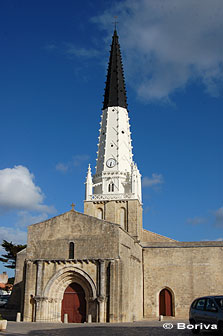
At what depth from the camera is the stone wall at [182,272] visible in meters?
34.1

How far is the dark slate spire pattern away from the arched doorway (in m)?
→ 20.5

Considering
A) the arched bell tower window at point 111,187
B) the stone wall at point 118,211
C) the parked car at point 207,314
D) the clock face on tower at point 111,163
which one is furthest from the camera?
the clock face on tower at point 111,163

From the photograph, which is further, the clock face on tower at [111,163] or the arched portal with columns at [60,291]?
the clock face on tower at [111,163]

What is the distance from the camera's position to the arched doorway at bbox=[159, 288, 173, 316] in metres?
34.4

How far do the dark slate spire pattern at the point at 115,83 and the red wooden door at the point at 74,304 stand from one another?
2228cm

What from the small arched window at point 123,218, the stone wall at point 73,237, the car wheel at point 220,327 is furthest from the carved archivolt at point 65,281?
the car wheel at point 220,327

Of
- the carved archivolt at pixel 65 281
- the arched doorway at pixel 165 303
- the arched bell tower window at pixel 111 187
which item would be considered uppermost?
the arched bell tower window at pixel 111 187

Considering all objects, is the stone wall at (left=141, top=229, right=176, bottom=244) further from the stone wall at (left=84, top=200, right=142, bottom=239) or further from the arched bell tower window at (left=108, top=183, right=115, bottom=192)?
the arched bell tower window at (left=108, top=183, right=115, bottom=192)

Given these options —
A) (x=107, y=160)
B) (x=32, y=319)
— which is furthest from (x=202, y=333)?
(x=107, y=160)

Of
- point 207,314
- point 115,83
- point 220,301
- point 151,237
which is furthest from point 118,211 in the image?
point 220,301

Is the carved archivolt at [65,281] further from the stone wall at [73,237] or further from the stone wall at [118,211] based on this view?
the stone wall at [118,211]

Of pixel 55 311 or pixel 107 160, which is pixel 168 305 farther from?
pixel 107 160

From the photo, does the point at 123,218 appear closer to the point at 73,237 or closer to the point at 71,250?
the point at 73,237

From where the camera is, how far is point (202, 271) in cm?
3462
